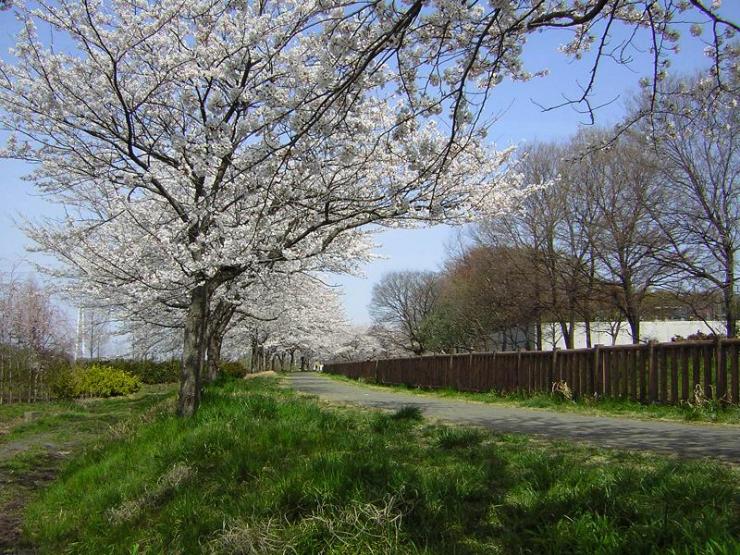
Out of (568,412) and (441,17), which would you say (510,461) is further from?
(568,412)

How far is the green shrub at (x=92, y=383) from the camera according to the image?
21.4 meters

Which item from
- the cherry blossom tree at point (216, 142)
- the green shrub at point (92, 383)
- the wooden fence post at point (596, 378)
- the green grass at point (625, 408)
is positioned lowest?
the green shrub at point (92, 383)

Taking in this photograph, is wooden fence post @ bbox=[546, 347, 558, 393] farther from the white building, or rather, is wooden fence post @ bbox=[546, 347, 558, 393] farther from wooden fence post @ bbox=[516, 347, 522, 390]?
the white building

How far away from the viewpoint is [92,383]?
22828 mm

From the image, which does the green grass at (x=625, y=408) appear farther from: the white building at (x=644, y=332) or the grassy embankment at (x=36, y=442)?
the white building at (x=644, y=332)

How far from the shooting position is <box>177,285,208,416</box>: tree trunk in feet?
29.0

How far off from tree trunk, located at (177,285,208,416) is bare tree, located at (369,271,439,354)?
160 feet

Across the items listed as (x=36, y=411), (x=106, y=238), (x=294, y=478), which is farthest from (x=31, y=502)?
(x=36, y=411)

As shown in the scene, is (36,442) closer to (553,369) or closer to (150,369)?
(553,369)

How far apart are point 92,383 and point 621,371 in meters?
19.2

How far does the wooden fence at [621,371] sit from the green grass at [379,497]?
17.0 feet

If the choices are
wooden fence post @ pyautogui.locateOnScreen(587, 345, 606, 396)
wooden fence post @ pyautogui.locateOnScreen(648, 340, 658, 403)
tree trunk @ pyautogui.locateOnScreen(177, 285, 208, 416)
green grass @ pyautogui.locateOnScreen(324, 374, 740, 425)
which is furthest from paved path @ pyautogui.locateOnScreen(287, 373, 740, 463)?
tree trunk @ pyautogui.locateOnScreen(177, 285, 208, 416)

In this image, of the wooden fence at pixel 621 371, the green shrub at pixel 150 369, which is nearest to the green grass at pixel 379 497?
the wooden fence at pixel 621 371

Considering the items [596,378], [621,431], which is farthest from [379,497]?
[596,378]
